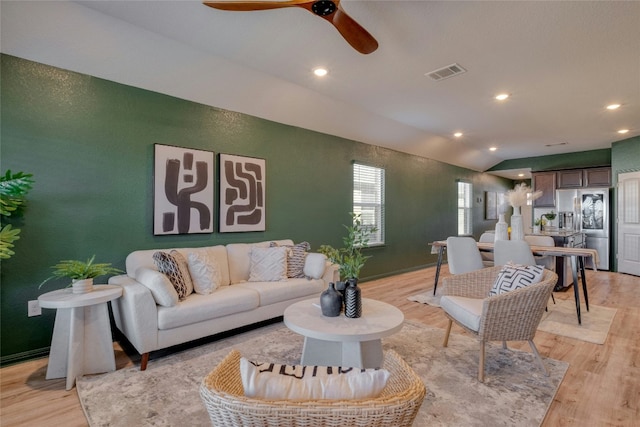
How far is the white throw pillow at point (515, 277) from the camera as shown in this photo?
94.2 inches

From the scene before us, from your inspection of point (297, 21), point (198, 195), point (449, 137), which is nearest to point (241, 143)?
point (198, 195)

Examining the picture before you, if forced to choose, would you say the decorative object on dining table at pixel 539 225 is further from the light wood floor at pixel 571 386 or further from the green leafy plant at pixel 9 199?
the green leafy plant at pixel 9 199

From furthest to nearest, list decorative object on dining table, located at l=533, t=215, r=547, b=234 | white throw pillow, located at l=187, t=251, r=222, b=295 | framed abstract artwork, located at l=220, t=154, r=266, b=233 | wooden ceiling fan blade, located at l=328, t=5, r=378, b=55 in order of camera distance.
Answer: decorative object on dining table, located at l=533, t=215, r=547, b=234 → framed abstract artwork, located at l=220, t=154, r=266, b=233 → white throw pillow, located at l=187, t=251, r=222, b=295 → wooden ceiling fan blade, located at l=328, t=5, r=378, b=55

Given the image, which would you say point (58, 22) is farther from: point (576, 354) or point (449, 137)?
point (449, 137)

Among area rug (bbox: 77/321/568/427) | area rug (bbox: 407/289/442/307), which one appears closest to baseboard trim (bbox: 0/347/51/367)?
area rug (bbox: 77/321/568/427)

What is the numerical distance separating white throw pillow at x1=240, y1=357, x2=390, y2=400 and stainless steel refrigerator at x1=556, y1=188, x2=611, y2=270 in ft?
25.6

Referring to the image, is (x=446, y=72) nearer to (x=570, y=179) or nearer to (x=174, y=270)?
(x=174, y=270)

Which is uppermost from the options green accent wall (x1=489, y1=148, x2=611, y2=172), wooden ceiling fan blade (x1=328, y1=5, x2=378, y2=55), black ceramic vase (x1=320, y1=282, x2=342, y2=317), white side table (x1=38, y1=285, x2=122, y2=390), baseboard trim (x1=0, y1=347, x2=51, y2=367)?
green accent wall (x1=489, y1=148, x2=611, y2=172)

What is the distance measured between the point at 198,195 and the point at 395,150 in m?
4.00

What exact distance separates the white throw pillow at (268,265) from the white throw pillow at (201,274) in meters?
0.53

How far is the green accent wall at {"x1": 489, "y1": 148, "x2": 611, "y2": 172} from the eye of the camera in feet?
23.4

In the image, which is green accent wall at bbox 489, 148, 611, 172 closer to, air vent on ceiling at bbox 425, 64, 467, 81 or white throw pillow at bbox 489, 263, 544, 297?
air vent on ceiling at bbox 425, 64, 467, 81

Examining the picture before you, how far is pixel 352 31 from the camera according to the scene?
211cm

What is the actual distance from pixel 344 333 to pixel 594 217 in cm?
739
